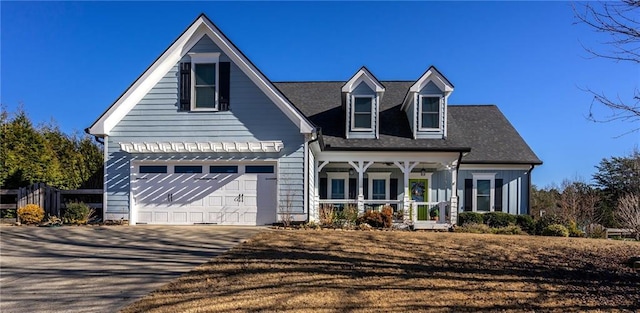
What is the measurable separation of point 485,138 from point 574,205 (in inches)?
202

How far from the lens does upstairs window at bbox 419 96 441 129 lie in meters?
17.8

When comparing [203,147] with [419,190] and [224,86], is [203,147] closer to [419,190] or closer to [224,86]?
[224,86]

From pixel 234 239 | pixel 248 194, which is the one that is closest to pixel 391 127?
pixel 248 194

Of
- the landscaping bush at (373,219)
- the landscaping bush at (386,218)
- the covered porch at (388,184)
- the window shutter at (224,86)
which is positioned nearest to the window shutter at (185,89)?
the window shutter at (224,86)

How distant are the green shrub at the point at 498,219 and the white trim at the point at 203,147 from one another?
32.9ft

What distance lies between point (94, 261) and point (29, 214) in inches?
332

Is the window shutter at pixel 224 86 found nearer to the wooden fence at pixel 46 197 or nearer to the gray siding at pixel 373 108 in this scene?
the gray siding at pixel 373 108

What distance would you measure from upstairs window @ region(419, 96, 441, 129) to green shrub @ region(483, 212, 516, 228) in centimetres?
469

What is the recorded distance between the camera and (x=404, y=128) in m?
18.8

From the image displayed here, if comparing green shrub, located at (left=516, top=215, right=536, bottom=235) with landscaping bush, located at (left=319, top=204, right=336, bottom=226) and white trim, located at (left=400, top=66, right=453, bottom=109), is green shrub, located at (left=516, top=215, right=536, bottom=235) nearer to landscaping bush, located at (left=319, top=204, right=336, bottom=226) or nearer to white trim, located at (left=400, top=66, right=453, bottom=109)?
white trim, located at (left=400, top=66, right=453, bottom=109)

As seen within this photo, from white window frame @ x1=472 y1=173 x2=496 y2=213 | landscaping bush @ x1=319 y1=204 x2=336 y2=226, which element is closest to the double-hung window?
white window frame @ x1=472 y1=173 x2=496 y2=213

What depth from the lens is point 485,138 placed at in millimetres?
21734

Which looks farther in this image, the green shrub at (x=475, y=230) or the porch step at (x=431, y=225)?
the porch step at (x=431, y=225)

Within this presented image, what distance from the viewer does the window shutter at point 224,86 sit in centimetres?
1506
